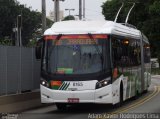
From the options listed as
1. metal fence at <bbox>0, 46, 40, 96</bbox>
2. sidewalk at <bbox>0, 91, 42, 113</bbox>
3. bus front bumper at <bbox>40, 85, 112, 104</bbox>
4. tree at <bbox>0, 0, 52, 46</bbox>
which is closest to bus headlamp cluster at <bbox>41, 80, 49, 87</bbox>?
bus front bumper at <bbox>40, 85, 112, 104</bbox>

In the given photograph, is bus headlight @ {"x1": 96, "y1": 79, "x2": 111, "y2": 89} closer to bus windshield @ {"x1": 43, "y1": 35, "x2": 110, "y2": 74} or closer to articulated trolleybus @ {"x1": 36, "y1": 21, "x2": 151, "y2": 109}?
articulated trolleybus @ {"x1": 36, "y1": 21, "x2": 151, "y2": 109}

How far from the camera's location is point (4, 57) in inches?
835

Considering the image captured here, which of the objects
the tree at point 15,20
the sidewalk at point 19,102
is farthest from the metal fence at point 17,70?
the tree at point 15,20

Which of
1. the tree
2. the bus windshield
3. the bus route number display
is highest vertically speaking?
the bus route number display

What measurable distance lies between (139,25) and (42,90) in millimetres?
64987

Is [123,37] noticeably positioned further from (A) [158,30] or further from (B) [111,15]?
(B) [111,15]

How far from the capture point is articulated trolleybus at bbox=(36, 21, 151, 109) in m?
19.6

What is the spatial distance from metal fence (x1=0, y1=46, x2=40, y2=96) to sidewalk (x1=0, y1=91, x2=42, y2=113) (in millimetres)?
329

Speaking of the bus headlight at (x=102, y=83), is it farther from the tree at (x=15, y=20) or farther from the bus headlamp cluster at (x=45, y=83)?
the tree at (x=15, y=20)

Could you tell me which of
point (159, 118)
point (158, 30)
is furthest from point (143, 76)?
point (158, 30)

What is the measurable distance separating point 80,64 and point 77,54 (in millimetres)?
384

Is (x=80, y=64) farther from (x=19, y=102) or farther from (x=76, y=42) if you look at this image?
(x=19, y=102)

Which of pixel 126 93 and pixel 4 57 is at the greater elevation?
pixel 4 57

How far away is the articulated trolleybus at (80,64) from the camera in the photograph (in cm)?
1962
